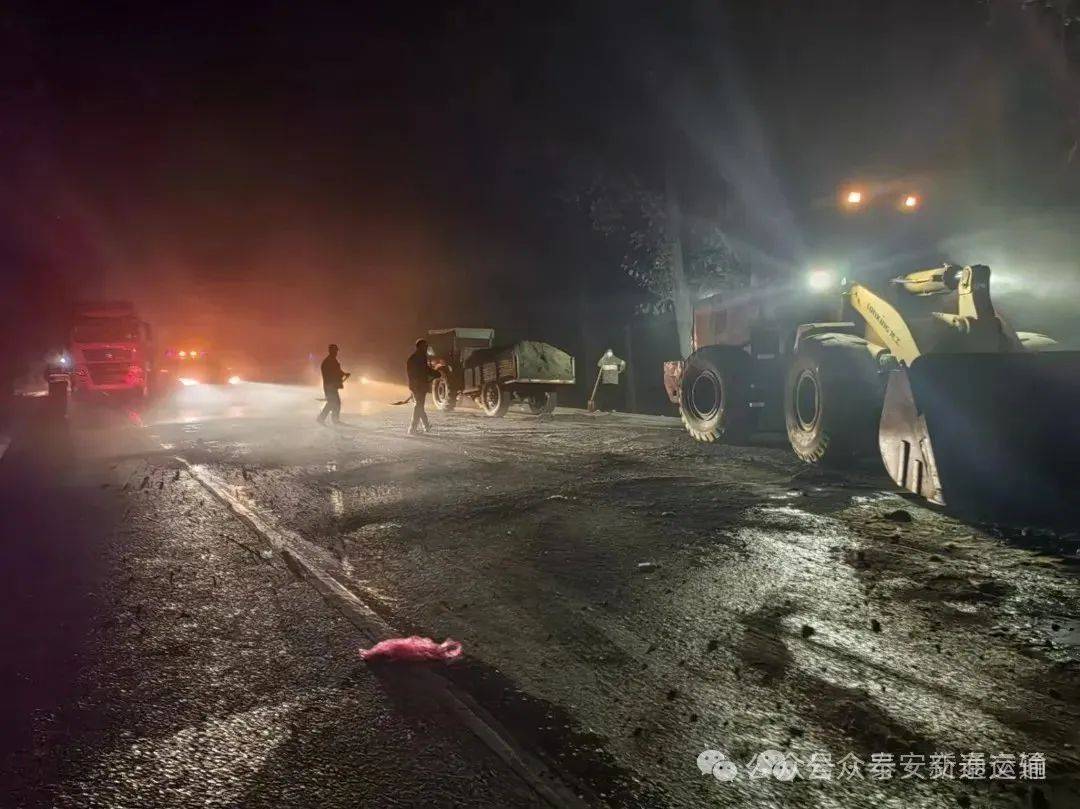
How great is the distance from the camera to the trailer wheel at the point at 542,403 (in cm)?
1742

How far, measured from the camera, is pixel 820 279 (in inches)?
374

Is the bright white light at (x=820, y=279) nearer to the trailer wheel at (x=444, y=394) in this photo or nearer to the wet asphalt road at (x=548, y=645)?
the wet asphalt road at (x=548, y=645)

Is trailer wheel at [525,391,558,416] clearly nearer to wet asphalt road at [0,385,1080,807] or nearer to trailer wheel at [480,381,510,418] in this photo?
trailer wheel at [480,381,510,418]

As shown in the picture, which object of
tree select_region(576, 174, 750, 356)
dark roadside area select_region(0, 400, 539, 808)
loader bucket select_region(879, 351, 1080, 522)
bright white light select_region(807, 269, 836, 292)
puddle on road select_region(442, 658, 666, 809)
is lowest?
puddle on road select_region(442, 658, 666, 809)

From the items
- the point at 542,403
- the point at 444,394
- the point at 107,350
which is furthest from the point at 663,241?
the point at 107,350

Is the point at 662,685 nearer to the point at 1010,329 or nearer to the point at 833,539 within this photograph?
the point at 833,539

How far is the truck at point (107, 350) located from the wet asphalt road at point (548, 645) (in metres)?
13.9

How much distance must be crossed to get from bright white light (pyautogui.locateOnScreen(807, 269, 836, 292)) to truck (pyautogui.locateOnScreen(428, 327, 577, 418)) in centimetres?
832

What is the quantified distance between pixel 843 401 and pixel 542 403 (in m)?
10.1

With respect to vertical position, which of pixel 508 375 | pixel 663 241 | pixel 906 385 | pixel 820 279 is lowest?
pixel 906 385

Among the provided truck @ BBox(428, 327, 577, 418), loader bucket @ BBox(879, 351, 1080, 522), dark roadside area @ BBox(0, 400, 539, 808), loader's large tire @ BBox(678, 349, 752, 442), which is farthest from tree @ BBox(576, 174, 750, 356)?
dark roadside area @ BBox(0, 400, 539, 808)

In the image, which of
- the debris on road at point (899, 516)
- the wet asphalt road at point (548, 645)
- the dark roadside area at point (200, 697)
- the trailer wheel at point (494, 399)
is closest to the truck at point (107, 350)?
the trailer wheel at point (494, 399)

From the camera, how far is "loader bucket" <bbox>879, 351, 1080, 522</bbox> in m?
5.81

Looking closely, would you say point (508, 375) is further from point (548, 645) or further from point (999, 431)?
point (548, 645)
